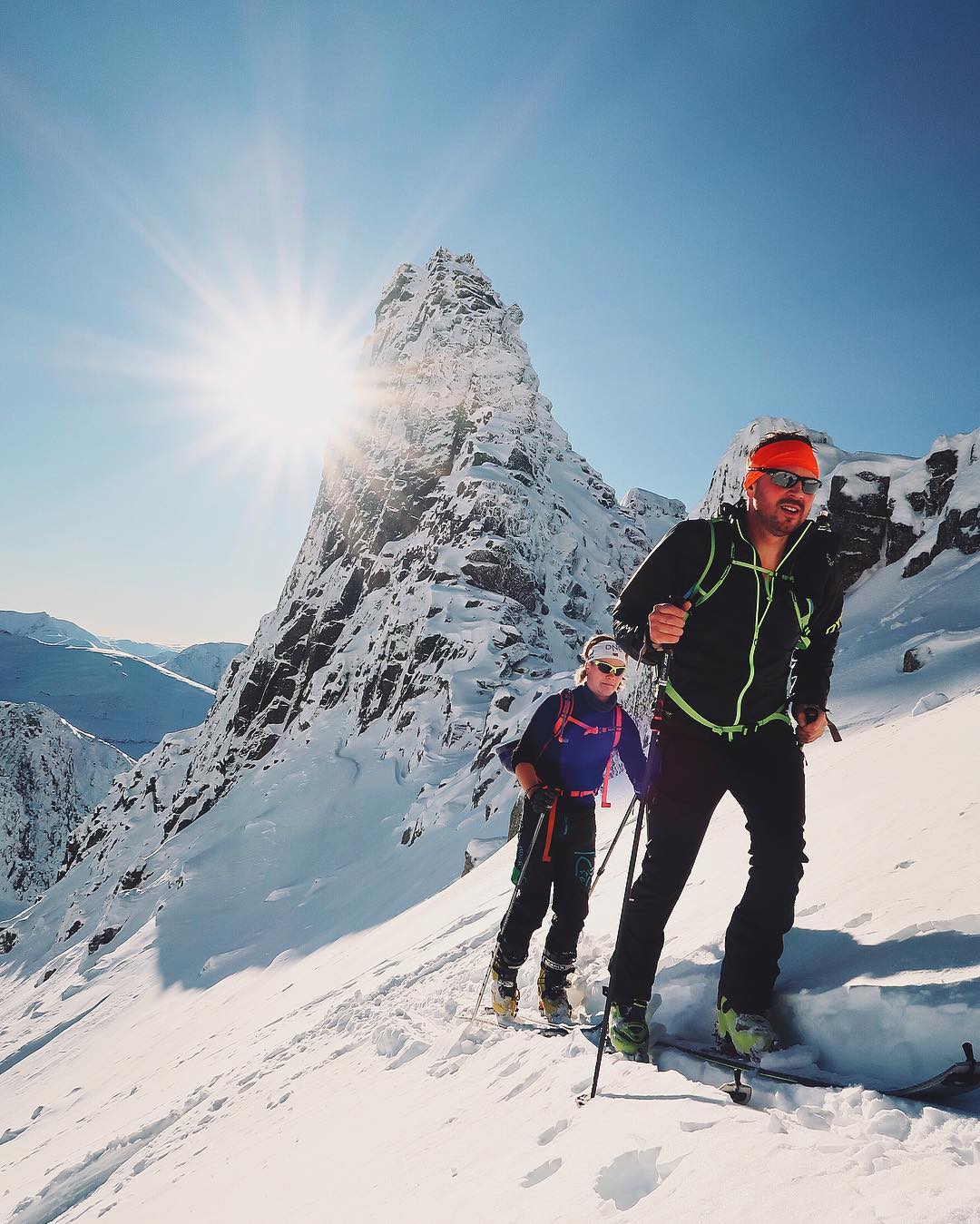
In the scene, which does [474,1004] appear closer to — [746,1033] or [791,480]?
[746,1033]

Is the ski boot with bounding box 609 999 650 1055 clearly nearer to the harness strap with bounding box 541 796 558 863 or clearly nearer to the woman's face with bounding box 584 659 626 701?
the harness strap with bounding box 541 796 558 863

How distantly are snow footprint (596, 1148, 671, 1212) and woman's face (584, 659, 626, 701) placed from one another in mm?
2756

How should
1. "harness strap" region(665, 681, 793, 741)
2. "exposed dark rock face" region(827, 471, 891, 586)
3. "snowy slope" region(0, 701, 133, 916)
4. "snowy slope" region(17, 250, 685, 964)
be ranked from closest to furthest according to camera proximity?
"harness strap" region(665, 681, 793, 741), "exposed dark rock face" region(827, 471, 891, 586), "snowy slope" region(17, 250, 685, 964), "snowy slope" region(0, 701, 133, 916)

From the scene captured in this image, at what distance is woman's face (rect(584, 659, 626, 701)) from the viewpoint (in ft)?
15.0

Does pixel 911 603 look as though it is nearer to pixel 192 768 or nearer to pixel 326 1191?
pixel 326 1191

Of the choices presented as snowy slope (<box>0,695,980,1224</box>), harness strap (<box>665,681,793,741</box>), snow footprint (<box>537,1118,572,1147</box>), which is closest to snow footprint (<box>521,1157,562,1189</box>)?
snowy slope (<box>0,695,980,1224</box>)

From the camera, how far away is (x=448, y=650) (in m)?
38.1

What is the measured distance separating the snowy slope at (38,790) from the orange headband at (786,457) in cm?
13701

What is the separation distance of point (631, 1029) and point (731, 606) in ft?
6.57

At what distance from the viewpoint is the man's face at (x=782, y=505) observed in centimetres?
300

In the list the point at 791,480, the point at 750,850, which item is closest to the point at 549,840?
the point at 750,850

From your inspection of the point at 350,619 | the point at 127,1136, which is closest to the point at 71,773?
the point at 350,619

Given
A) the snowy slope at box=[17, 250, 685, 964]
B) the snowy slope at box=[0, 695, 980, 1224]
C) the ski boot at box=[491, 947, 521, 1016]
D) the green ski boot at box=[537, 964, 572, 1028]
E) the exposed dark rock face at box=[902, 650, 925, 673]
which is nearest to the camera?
the snowy slope at box=[0, 695, 980, 1224]

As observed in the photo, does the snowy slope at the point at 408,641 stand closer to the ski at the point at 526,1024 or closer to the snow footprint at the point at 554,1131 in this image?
the ski at the point at 526,1024
